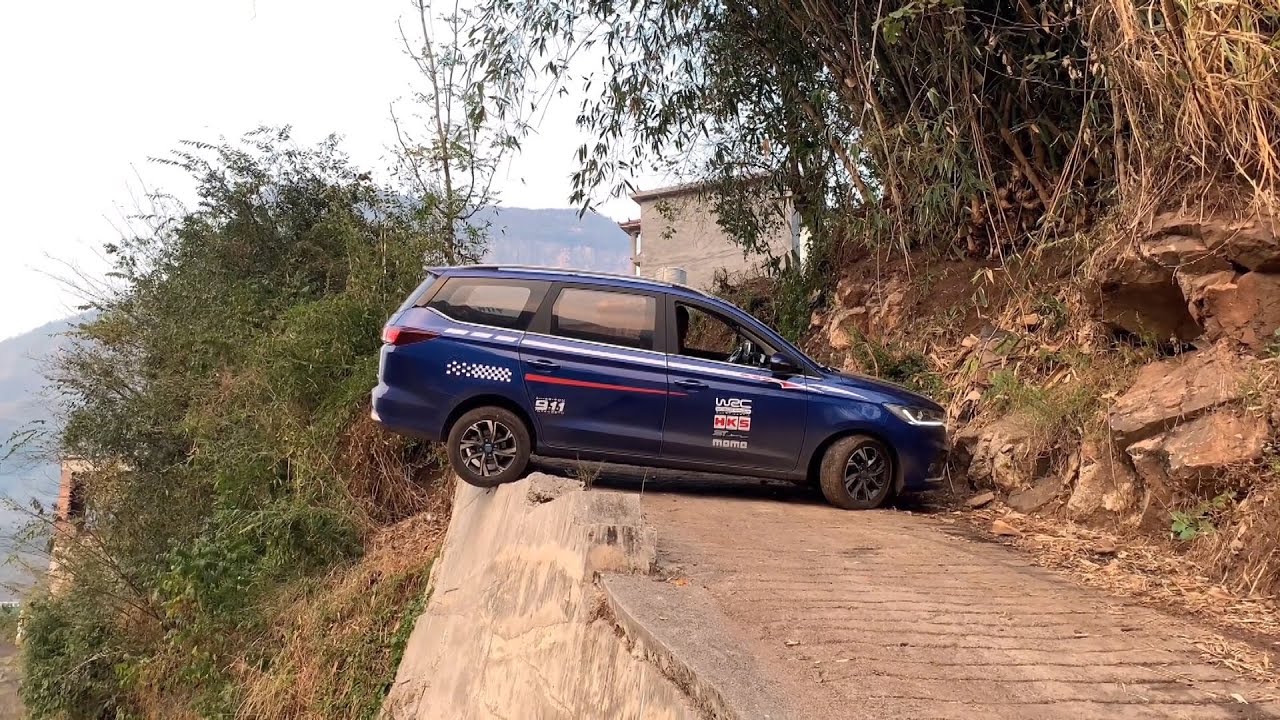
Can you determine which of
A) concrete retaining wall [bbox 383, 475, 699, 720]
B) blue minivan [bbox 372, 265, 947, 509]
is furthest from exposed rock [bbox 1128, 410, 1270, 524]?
concrete retaining wall [bbox 383, 475, 699, 720]

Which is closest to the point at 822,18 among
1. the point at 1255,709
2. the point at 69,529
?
the point at 1255,709

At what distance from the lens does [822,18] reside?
9102 mm

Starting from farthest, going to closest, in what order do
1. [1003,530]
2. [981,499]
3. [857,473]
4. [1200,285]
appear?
[981,499] < [857,473] < [1003,530] < [1200,285]

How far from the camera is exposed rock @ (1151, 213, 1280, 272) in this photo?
5879 millimetres

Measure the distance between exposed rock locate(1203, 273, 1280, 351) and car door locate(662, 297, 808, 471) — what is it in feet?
10.1

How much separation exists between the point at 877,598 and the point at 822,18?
6.80 m

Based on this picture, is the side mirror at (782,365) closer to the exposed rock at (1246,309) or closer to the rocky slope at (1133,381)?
the rocky slope at (1133,381)

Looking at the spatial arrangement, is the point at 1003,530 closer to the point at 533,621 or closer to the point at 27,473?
the point at 533,621

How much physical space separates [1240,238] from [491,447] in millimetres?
5715

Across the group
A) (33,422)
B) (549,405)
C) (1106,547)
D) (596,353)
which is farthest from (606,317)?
(33,422)

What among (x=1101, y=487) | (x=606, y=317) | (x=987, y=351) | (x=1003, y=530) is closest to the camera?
(x=1101, y=487)

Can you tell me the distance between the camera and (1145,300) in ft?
22.8

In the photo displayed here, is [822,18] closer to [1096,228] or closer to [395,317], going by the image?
[1096,228]

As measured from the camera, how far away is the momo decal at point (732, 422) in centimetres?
678
